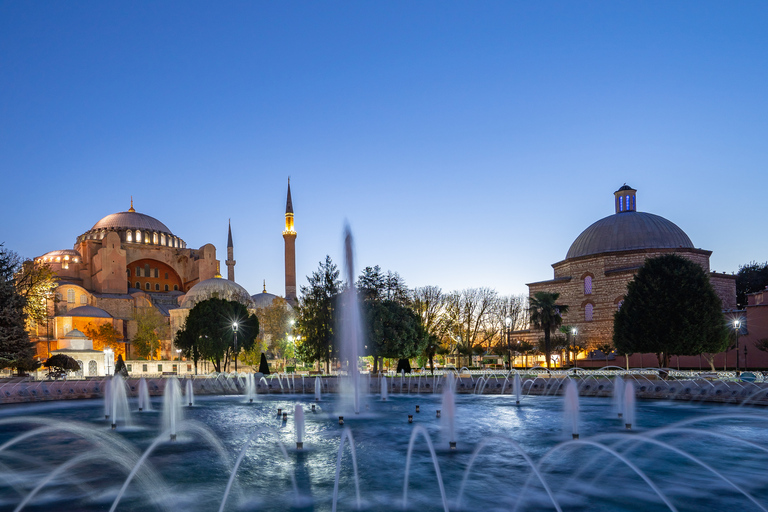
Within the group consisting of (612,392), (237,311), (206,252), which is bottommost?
(612,392)

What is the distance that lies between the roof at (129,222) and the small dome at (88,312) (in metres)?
21.0

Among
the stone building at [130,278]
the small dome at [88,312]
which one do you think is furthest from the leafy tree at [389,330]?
the small dome at [88,312]

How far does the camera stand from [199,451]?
32.0ft

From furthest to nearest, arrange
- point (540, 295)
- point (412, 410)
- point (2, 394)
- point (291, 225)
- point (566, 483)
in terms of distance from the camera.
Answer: point (291, 225) → point (540, 295) → point (2, 394) → point (412, 410) → point (566, 483)

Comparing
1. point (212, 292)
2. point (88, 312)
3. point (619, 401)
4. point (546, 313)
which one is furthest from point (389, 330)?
point (88, 312)

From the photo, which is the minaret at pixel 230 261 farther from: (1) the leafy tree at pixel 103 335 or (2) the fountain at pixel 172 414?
(2) the fountain at pixel 172 414

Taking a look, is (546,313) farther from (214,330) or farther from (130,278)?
(130,278)

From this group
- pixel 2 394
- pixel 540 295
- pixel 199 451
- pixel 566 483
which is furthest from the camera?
pixel 540 295

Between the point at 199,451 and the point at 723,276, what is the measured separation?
150 feet

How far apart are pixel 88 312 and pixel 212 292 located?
Result: 12.0 metres

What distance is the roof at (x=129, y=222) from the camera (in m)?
78.1

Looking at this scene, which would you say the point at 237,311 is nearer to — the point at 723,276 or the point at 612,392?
the point at 612,392

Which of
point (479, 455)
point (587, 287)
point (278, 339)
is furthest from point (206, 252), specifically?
point (479, 455)

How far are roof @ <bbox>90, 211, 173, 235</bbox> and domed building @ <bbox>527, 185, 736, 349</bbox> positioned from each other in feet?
178
